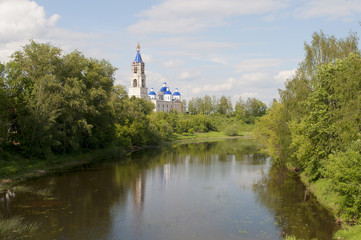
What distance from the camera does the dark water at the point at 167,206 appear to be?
51.9 ft

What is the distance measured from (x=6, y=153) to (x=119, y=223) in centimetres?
1714

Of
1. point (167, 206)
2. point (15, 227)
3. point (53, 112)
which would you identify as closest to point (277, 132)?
point (167, 206)

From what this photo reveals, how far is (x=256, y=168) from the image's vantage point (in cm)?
3516

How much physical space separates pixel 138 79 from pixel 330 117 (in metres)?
108

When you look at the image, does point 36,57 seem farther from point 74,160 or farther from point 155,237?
point 155,237

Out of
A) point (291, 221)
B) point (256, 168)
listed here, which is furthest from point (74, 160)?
point (291, 221)

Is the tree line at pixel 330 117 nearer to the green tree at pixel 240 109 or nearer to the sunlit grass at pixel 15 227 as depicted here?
the sunlit grass at pixel 15 227

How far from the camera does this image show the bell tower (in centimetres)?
12162

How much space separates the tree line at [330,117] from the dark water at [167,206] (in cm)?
236

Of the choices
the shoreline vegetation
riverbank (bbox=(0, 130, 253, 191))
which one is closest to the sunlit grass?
riverbank (bbox=(0, 130, 253, 191))

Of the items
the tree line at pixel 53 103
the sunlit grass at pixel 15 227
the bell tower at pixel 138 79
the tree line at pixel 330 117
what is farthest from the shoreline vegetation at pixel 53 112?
the bell tower at pixel 138 79

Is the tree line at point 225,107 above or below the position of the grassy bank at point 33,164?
above

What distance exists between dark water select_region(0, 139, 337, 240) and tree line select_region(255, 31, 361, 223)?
2.36 meters

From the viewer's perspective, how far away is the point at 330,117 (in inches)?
770
